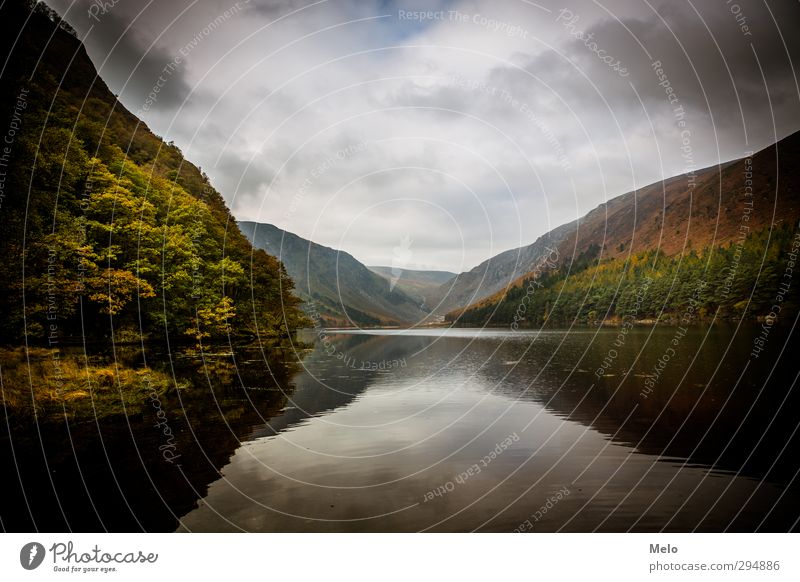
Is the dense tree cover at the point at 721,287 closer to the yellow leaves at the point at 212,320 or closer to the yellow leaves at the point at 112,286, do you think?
the yellow leaves at the point at 212,320

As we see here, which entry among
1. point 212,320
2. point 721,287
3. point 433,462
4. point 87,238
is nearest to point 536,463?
point 433,462

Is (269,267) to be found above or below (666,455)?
above

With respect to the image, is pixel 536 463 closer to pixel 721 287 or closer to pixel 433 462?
pixel 433 462

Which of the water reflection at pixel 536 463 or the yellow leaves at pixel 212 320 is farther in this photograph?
the yellow leaves at pixel 212 320

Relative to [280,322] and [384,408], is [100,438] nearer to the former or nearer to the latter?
[384,408]

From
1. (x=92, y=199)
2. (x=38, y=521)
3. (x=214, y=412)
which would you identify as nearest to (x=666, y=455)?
(x=38, y=521)
